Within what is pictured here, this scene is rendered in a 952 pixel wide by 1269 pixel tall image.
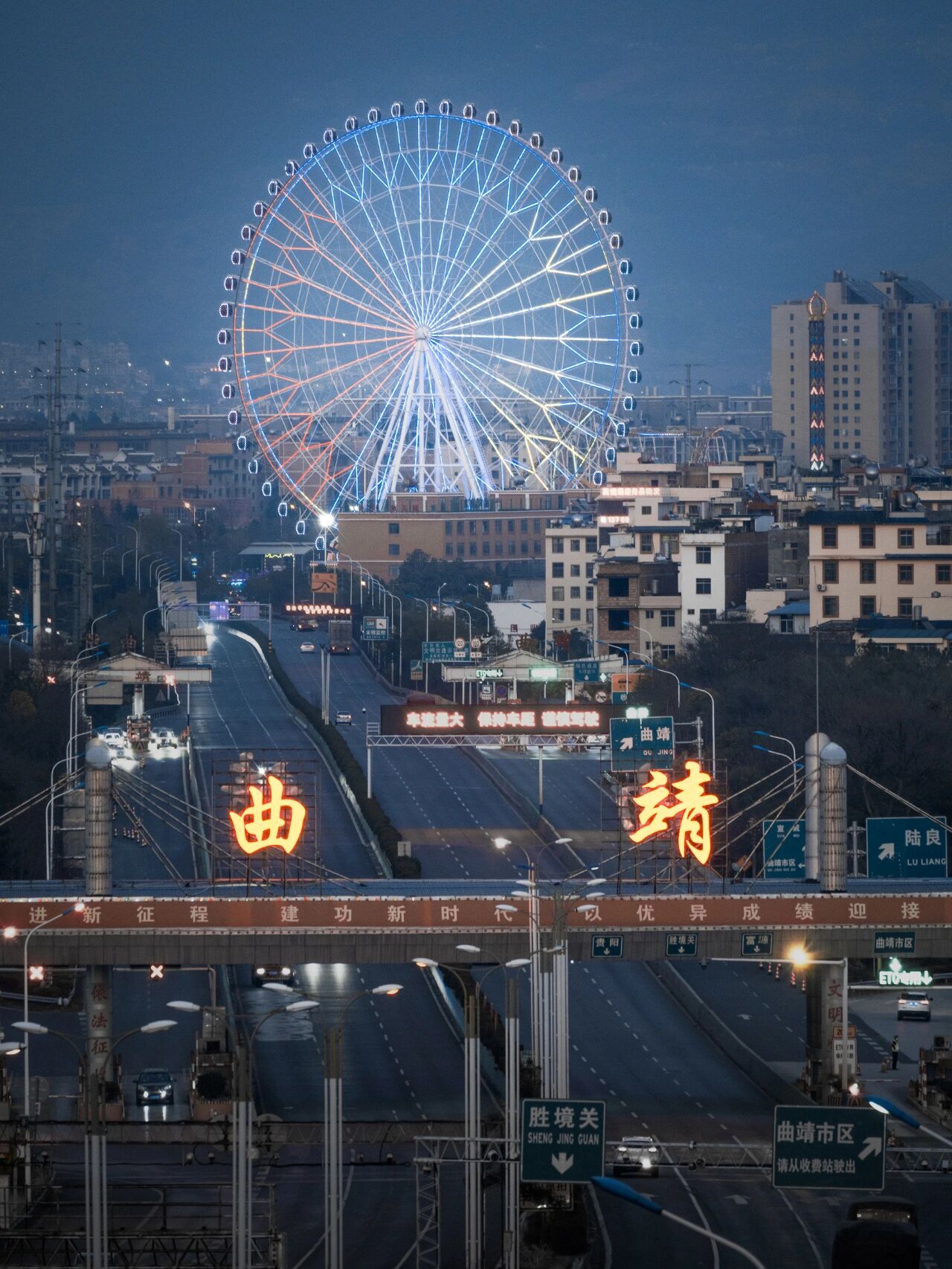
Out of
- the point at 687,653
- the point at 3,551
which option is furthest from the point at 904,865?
the point at 3,551

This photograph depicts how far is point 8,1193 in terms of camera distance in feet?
105

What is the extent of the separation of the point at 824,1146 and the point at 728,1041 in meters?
19.3

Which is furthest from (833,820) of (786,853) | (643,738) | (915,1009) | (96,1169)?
(96,1169)

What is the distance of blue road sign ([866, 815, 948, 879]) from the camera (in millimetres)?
45812

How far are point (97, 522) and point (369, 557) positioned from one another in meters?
34.4

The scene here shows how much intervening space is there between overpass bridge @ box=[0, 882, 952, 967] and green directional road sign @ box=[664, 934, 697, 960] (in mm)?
81

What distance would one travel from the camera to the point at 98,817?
42.6 meters

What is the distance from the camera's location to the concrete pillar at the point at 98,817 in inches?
1673

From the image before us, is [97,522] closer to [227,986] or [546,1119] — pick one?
[227,986]

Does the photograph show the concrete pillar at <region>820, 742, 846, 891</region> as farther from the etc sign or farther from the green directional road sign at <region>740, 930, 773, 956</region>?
the etc sign

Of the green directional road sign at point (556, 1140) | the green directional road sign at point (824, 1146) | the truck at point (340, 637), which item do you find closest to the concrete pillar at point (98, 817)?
the green directional road sign at point (556, 1140)

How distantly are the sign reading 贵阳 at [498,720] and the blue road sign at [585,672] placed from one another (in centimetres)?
1744

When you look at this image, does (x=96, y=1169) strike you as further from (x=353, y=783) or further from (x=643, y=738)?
(x=353, y=783)

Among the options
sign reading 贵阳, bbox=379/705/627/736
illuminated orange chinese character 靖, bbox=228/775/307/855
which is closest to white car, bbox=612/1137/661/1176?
illuminated orange chinese character 靖, bbox=228/775/307/855
